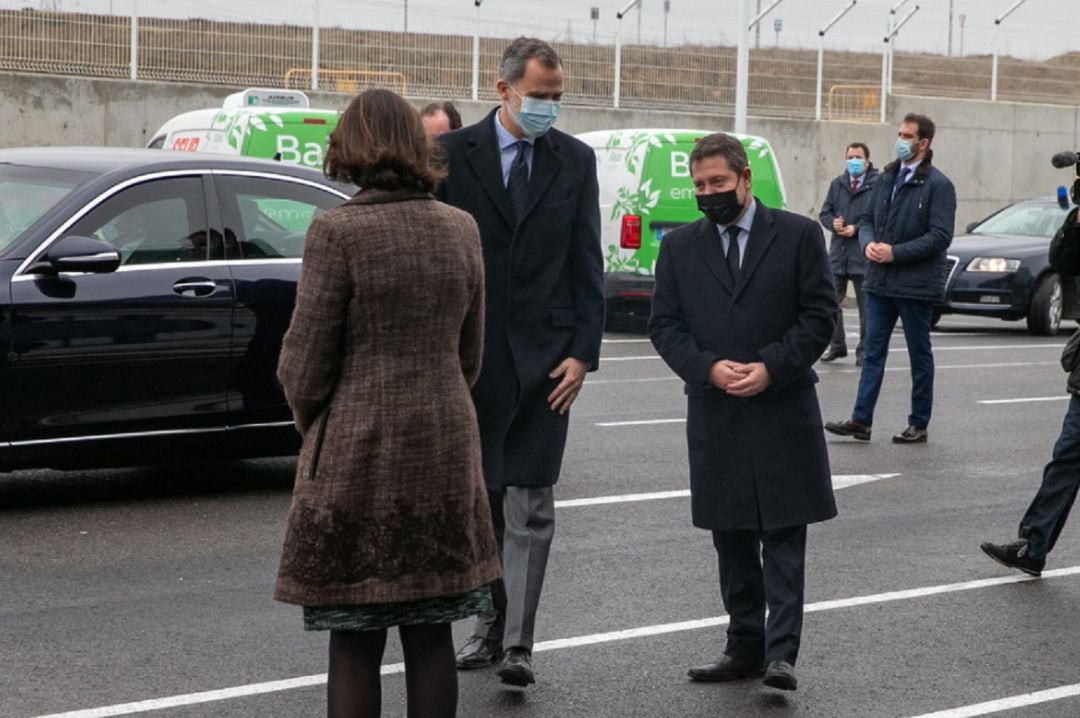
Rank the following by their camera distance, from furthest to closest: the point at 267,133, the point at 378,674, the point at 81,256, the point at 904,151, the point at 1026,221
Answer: the point at 1026,221 < the point at 267,133 < the point at 904,151 < the point at 81,256 < the point at 378,674

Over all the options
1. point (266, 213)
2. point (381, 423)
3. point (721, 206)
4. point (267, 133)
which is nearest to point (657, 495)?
point (266, 213)

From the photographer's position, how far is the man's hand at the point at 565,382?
Answer: 19.3 ft

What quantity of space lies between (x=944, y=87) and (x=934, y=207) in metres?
24.8

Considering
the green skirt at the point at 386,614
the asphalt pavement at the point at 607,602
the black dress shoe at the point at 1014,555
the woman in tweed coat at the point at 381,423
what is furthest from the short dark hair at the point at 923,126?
the green skirt at the point at 386,614

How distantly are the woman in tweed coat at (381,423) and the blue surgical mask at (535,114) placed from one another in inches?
58.7

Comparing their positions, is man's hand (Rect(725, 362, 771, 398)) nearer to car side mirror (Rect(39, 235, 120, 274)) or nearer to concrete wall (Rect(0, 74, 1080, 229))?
car side mirror (Rect(39, 235, 120, 274))

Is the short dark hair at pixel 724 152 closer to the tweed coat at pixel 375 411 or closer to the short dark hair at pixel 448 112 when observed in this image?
the tweed coat at pixel 375 411

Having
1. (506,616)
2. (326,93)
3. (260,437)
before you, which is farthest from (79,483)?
(326,93)

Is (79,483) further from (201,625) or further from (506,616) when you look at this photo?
(506,616)

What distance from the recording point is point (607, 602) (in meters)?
7.15

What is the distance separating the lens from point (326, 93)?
26.5 metres

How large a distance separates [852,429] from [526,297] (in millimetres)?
6021

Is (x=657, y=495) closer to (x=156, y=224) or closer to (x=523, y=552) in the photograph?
A: (x=156, y=224)

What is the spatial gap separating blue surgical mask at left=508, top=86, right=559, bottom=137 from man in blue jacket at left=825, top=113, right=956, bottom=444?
19.0 ft
